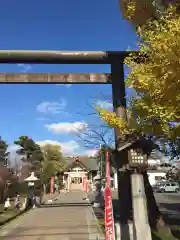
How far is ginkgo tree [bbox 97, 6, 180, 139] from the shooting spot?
25.6 ft

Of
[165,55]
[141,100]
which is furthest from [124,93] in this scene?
[165,55]

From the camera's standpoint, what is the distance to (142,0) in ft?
32.9

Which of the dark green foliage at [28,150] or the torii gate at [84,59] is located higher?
the dark green foliage at [28,150]

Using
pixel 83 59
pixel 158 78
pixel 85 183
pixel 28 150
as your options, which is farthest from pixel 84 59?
pixel 85 183

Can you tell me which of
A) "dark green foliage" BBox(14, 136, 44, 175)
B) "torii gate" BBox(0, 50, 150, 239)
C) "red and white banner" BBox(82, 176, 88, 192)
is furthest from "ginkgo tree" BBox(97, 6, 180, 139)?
"red and white banner" BBox(82, 176, 88, 192)

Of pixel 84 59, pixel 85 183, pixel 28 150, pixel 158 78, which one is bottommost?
pixel 85 183

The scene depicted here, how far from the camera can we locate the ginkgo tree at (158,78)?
25.6 ft

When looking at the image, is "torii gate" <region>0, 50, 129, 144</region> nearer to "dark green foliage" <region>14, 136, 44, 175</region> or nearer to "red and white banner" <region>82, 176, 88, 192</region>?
"dark green foliage" <region>14, 136, 44, 175</region>

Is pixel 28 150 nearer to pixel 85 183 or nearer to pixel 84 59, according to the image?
pixel 85 183

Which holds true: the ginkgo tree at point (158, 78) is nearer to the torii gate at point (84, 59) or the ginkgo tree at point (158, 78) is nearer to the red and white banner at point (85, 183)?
the torii gate at point (84, 59)

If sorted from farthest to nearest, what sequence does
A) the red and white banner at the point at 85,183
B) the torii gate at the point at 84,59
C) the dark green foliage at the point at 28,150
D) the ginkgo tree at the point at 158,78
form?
the red and white banner at the point at 85,183 → the dark green foliage at the point at 28,150 → the torii gate at the point at 84,59 → the ginkgo tree at the point at 158,78

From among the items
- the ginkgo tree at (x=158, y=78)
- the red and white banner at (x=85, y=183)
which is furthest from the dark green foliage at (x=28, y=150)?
the ginkgo tree at (x=158, y=78)

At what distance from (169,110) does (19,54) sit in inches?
250

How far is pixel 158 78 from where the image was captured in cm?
848
